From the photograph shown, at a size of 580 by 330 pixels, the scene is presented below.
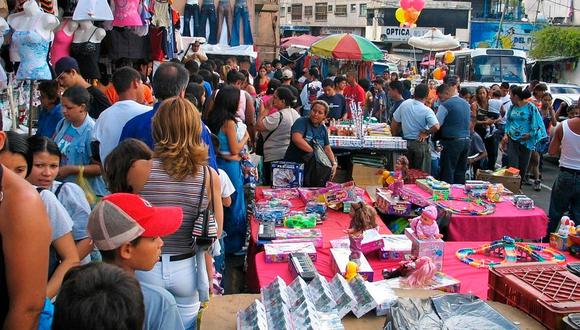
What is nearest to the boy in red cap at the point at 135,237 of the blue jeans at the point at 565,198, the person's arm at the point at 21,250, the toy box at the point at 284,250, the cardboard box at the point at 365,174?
the person's arm at the point at 21,250

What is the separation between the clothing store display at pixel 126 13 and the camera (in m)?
6.64

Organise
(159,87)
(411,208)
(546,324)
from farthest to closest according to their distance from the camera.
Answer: (411,208) < (159,87) < (546,324)

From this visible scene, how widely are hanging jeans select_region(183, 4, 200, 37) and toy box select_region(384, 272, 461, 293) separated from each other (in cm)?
1170

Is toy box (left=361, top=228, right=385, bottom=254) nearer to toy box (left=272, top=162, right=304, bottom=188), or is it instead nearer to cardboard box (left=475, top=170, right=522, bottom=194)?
toy box (left=272, top=162, right=304, bottom=188)

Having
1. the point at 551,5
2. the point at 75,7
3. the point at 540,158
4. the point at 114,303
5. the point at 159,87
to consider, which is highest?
the point at 551,5

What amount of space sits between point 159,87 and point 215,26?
12.2 metres

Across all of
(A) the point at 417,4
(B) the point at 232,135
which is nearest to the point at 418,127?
(B) the point at 232,135

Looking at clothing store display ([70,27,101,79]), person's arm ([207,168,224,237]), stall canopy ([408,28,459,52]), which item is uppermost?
stall canopy ([408,28,459,52])

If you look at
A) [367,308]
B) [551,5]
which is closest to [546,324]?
[367,308]

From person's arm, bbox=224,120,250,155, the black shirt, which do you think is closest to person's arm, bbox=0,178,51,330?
the black shirt

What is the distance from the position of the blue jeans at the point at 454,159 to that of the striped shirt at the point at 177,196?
5650 mm

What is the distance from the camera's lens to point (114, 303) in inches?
67.4

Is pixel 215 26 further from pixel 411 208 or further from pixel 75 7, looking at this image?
pixel 411 208

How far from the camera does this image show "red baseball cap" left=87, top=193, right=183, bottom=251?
7.57 feet
